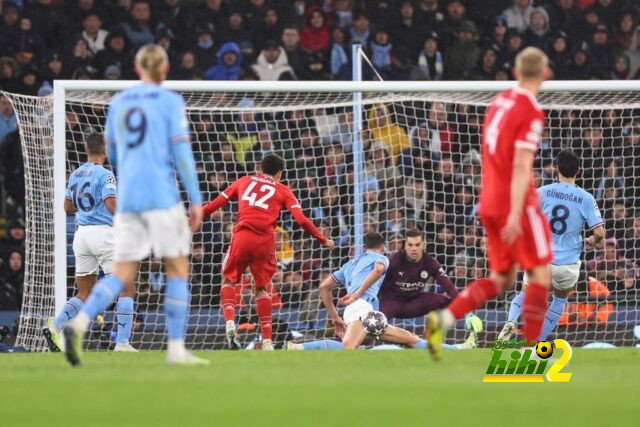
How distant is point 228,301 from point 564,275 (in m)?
3.61

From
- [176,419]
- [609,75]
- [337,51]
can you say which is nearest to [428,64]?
[337,51]

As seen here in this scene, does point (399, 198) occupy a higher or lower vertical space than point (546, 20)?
lower

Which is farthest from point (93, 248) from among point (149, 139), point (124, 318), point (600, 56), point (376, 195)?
point (600, 56)

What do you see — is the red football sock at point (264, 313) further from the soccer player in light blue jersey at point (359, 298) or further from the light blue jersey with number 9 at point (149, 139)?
the light blue jersey with number 9 at point (149, 139)

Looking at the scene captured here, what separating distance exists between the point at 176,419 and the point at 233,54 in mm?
12447

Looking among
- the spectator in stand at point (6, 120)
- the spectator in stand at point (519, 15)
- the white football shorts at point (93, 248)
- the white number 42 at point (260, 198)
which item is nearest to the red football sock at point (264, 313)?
the white number 42 at point (260, 198)

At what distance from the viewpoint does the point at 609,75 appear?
19578 millimetres

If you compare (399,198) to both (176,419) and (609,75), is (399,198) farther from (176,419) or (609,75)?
(176,419)

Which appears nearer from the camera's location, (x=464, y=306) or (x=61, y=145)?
(x=464, y=306)

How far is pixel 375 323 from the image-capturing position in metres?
13.5

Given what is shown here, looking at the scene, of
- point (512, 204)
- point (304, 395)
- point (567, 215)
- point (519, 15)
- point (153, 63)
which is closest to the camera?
point (304, 395)

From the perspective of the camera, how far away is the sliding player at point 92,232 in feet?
43.0

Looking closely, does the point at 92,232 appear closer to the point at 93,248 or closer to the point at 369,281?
the point at 93,248

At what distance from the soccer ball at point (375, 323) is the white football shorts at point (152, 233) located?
16.3 feet
